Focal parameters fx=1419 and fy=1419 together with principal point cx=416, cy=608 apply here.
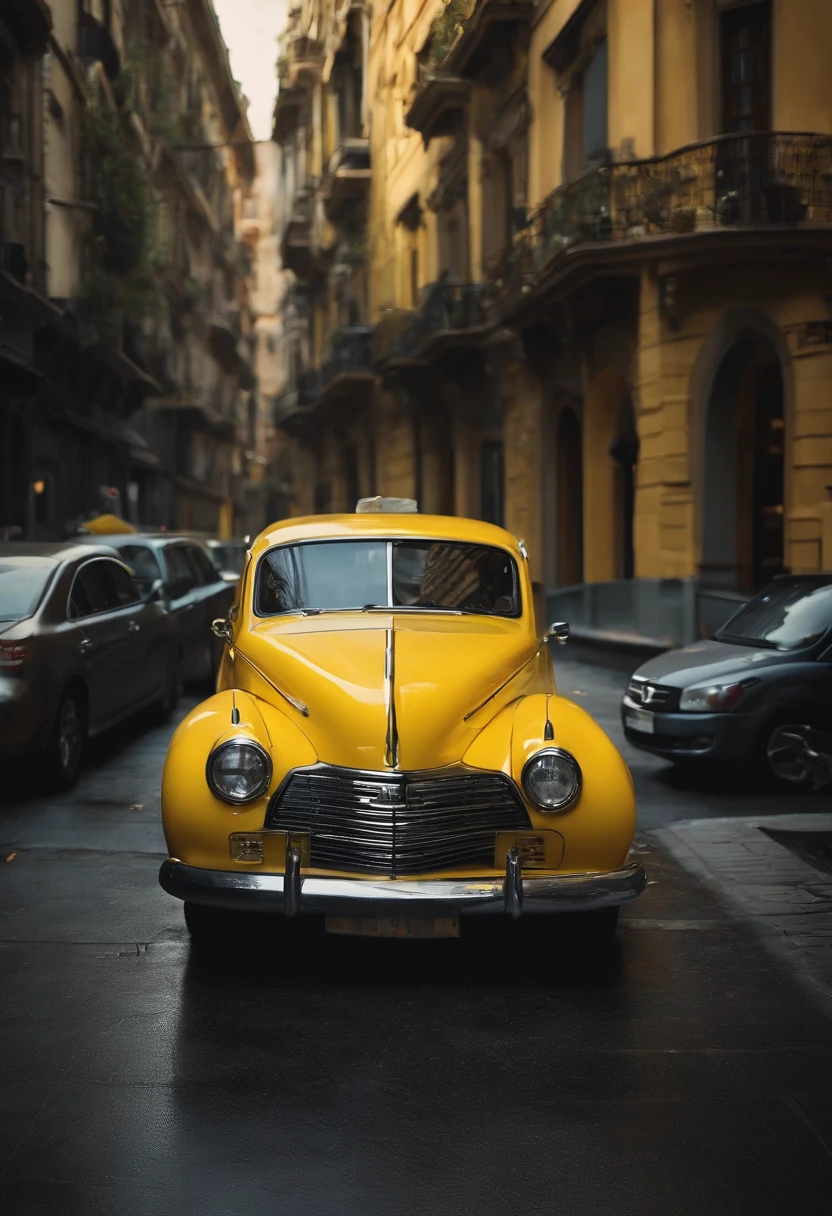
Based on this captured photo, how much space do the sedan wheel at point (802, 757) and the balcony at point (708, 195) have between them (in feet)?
29.8

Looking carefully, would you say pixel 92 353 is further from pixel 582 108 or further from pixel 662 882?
pixel 662 882

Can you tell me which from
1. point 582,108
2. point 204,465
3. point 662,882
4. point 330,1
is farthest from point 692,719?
point 204,465

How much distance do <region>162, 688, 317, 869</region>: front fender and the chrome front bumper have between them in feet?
0.42

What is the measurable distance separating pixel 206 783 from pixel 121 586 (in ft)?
19.8

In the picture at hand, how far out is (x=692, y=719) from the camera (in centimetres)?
952

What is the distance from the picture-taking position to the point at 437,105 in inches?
1090

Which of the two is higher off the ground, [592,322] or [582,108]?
[582,108]

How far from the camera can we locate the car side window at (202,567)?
1511 centimetres

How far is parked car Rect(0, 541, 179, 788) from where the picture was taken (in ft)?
28.1

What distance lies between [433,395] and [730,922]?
2637cm

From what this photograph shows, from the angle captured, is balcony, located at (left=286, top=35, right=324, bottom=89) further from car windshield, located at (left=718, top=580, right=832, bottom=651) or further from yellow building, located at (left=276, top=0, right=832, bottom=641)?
car windshield, located at (left=718, top=580, right=832, bottom=651)

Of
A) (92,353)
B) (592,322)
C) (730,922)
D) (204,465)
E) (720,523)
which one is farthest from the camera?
(204,465)

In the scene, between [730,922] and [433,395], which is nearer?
[730,922]

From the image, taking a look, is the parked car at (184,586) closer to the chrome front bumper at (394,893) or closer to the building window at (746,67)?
the chrome front bumper at (394,893)
